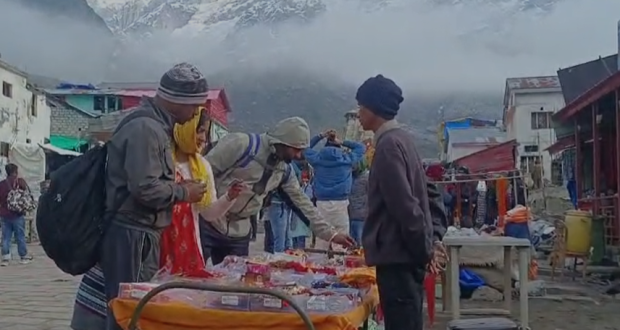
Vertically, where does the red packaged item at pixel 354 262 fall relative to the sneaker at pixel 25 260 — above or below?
above

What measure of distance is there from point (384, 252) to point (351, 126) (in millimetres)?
13984

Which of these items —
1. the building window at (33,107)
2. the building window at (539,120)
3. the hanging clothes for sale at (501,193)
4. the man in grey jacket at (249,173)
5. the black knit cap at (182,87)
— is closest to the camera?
the black knit cap at (182,87)

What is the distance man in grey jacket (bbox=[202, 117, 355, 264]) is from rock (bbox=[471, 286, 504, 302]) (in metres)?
4.42

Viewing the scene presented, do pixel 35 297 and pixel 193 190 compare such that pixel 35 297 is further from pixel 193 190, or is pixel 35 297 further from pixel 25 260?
pixel 193 190

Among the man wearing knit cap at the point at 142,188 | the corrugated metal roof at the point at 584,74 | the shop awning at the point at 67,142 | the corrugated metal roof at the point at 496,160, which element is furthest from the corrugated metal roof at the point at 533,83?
the man wearing knit cap at the point at 142,188

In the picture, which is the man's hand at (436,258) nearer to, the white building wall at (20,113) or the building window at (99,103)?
the white building wall at (20,113)

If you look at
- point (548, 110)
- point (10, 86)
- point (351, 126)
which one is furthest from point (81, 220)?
point (548, 110)

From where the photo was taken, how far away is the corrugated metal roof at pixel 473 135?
56081 mm

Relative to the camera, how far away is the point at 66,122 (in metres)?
43.2

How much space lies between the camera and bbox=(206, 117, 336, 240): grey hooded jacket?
16.9ft

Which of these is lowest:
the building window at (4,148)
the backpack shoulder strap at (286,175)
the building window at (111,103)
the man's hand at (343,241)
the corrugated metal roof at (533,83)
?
the man's hand at (343,241)

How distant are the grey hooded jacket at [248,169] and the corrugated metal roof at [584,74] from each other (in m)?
14.3

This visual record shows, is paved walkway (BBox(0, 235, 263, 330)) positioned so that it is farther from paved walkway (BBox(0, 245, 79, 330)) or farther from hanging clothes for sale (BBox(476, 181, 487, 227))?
hanging clothes for sale (BBox(476, 181, 487, 227))

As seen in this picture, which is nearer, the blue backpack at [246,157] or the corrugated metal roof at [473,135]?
the blue backpack at [246,157]
